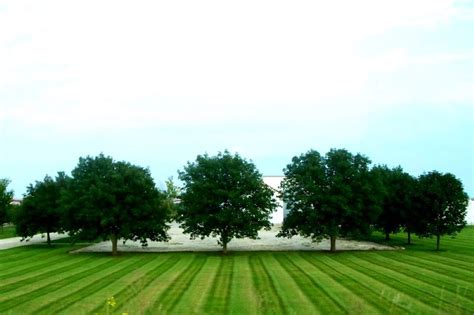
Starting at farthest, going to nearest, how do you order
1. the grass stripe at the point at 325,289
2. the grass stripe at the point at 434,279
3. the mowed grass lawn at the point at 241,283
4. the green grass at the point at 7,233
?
1. the green grass at the point at 7,233
2. the grass stripe at the point at 434,279
3. the mowed grass lawn at the point at 241,283
4. the grass stripe at the point at 325,289

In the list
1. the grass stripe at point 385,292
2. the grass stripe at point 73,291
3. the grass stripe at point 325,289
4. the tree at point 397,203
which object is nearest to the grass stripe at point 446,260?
the grass stripe at point 385,292

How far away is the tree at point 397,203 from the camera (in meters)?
45.4

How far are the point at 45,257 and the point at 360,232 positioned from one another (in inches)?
916

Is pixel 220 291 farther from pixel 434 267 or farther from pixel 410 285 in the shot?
pixel 434 267

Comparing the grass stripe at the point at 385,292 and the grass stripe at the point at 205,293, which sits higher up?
the grass stripe at the point at 385,292

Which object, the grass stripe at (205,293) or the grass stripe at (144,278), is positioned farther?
the grass stripe at (144,278)

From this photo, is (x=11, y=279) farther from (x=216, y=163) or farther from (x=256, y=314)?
(x=216, y=163)

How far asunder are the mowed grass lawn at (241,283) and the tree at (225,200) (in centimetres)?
226

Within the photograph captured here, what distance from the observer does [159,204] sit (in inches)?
1693

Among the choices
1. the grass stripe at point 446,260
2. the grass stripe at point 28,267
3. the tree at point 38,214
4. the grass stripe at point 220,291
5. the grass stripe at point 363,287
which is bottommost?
the grass stripe at point 28,267

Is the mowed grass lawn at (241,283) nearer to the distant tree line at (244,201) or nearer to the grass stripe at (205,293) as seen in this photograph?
the grass stripe at (205,293)

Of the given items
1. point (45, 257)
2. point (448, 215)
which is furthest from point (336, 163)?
point (45, 257)

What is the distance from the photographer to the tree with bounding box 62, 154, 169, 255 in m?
41.5

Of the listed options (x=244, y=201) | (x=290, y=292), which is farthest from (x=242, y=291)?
(x=244, y=201)
